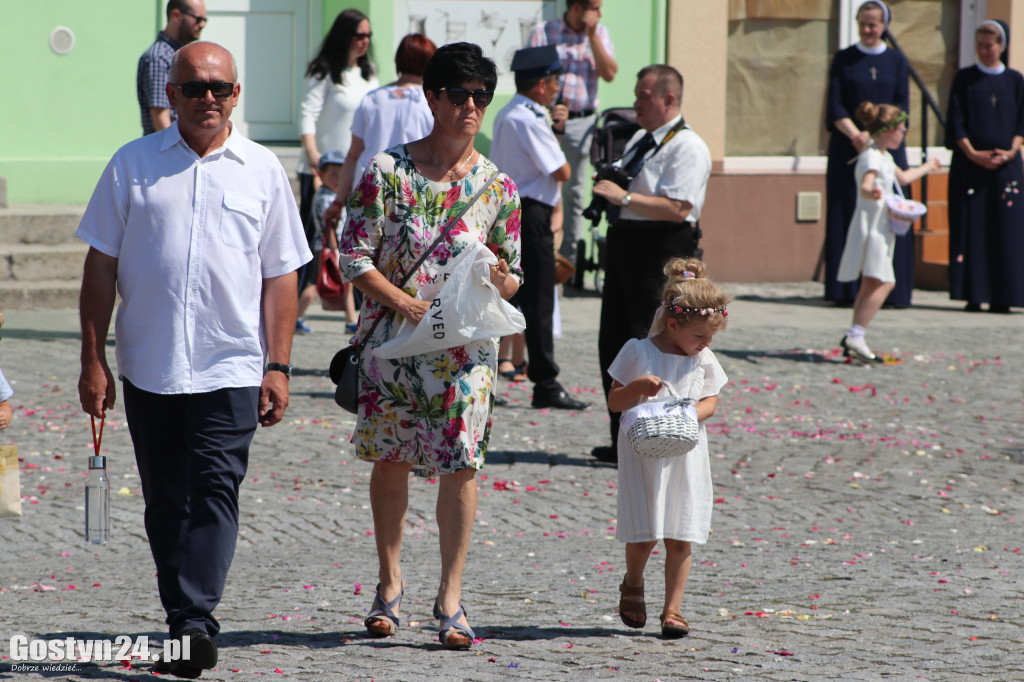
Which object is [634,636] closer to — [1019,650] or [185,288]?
[1019,650]

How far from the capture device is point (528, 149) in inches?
328

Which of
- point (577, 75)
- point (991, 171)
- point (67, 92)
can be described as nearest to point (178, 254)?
point (67, 92)

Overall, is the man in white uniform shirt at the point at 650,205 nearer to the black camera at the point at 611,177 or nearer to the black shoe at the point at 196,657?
the black camera at the point at 611,177

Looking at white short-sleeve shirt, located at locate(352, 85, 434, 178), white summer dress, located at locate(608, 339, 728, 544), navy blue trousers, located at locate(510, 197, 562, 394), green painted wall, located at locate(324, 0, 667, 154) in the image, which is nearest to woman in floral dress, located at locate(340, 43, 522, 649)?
white summer dress, located at locate(608, 339, 728, 544)

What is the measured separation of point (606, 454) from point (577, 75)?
646 cm

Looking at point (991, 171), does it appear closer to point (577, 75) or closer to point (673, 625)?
point (577, 75)

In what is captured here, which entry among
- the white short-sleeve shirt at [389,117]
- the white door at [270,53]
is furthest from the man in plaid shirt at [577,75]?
the white short-sleeve shirt at [389,117]

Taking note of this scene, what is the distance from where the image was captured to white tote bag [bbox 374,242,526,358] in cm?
454

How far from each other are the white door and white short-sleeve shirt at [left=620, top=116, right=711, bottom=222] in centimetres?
739

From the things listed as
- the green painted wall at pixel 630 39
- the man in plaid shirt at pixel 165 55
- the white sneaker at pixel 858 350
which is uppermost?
the green painted wall at pixel 630 39

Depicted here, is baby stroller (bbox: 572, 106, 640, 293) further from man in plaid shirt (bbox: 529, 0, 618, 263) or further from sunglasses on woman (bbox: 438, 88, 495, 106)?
sunglasses on woman (bbox: 438, 88, 495, 106)

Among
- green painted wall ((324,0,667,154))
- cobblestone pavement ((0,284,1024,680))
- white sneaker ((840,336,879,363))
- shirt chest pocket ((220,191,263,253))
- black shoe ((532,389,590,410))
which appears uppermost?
green painted wall ((324,0,667,154))

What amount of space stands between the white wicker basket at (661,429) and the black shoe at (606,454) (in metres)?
2.70

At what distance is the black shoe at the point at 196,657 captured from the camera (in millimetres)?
4133
